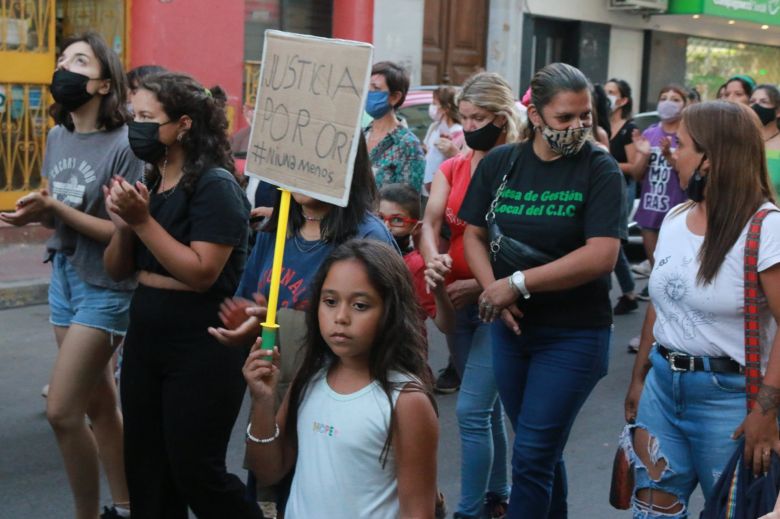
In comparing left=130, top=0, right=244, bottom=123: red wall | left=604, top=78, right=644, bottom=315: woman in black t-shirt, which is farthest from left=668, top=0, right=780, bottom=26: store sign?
left=604, top=78, right=644, bottom=315: woman in black t-shirt

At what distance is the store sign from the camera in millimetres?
22047

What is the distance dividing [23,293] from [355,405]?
7.12 meters

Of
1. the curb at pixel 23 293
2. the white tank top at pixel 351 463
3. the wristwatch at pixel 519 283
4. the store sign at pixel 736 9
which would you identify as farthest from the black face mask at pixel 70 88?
→ the store sign at pixel 736 9

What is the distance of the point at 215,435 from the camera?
13.2 ft

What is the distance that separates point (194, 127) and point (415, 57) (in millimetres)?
13508

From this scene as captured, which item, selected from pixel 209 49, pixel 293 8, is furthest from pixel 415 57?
pixel 209 49

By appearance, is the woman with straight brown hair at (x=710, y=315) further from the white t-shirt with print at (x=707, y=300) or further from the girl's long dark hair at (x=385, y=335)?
the girl's long dark hair at (x=385, y=335)

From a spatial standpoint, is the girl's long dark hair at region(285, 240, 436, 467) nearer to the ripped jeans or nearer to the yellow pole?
the yellow pole

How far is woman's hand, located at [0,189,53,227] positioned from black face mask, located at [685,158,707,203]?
2.34 meters

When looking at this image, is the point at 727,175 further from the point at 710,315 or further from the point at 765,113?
the point at 765,113

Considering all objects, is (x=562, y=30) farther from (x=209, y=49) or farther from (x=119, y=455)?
(x=119, y=455)

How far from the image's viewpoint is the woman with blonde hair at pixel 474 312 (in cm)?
480

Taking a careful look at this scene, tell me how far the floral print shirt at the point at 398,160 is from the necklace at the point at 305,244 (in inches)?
104

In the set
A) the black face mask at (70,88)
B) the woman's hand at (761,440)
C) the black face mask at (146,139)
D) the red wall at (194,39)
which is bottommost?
the woman's hand at (761,440)
